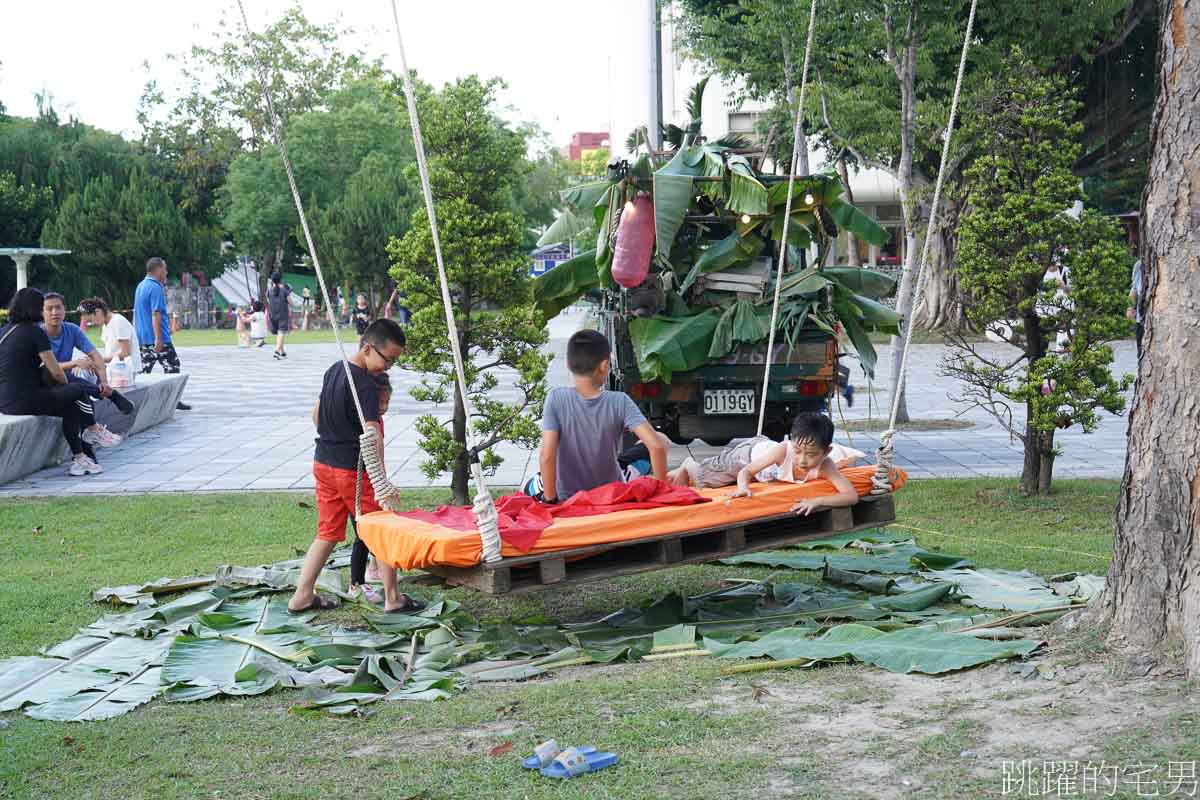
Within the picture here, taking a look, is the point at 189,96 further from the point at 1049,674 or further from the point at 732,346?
the point at 1049,674

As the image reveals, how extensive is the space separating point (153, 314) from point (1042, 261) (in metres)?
11.8

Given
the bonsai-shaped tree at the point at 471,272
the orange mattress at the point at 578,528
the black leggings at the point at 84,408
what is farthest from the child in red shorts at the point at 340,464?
the black leggings at the point at 84,408

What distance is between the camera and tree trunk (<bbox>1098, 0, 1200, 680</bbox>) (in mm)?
4574

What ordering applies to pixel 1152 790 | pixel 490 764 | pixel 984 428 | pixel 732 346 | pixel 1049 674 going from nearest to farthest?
pixel 1152 790
pixel 490 764
pixel 1049 674
pixel 732 346
pixel 984 428

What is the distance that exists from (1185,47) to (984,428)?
32.8 ft

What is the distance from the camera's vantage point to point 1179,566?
457 centimetres

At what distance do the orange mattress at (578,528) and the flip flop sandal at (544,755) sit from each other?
53.8 inches

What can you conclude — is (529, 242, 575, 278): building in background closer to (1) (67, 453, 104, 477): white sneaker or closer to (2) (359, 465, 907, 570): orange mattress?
(2) (359, 465, 907, 570): orange mattress

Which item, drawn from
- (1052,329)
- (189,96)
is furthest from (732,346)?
(189,96)

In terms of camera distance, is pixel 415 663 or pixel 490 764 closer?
pixel 490 764

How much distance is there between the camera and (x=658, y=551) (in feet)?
18.8

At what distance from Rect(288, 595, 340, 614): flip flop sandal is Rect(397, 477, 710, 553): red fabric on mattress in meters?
1.15

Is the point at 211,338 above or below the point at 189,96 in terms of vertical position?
below

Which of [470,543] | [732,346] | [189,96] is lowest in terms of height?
[470,543]
